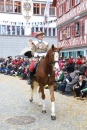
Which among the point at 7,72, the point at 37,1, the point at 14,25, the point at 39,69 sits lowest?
the point at 7,72

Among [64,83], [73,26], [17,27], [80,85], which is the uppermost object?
[17,27]

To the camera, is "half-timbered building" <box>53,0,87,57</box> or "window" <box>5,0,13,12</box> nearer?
"half-timbered building" <box>53,0,87,57</box>

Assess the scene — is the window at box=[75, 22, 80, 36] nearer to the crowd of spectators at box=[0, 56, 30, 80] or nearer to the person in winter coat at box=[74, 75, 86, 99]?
the crowd of spectators at box=[0, 56, 30, 80]

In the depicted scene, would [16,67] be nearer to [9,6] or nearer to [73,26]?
[73,26]

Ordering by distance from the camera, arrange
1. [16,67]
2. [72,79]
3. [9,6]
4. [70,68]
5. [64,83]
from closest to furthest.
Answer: [72,79]
[64,83]
[70,68]
[16,67]
[9,6]

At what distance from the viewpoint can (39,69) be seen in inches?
328

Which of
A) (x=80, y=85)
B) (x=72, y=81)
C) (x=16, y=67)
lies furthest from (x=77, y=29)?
(x=80, y=85)

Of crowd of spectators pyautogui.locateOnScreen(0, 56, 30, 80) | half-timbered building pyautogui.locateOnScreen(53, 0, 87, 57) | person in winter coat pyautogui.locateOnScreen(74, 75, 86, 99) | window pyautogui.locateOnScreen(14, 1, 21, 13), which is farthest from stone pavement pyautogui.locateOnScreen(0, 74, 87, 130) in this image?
window pyautogui.locateOnScreen(14, 1, 21, 13)

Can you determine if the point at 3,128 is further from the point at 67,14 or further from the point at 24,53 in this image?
the point at 24,53

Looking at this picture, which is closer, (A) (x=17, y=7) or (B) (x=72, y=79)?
(B) (x=72, y=79)

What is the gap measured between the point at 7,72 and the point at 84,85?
14.5m

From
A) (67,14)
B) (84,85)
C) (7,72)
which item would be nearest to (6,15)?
(67,14)

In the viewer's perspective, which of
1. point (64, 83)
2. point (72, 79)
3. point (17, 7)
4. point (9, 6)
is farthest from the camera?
point (17, 7)

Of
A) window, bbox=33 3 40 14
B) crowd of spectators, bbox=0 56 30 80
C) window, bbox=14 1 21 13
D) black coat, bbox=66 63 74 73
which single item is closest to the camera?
black coat, bbox=66 63 74 73
